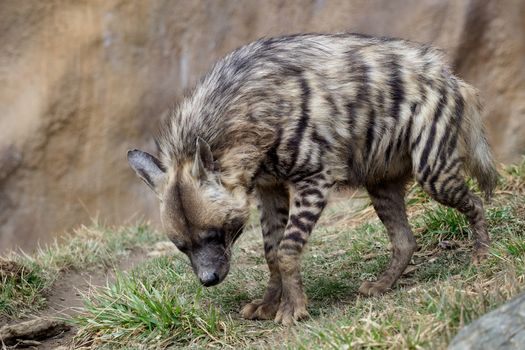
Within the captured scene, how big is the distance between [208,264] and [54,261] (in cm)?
236

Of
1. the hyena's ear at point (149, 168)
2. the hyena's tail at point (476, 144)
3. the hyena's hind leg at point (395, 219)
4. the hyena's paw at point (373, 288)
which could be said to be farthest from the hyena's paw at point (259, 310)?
the hyena's tail at point (476, 144)

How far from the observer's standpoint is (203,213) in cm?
521

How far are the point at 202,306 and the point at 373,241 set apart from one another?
1.72 meters

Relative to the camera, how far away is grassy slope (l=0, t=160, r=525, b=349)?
4195 millimetres

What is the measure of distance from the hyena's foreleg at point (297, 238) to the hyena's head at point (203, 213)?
316 mm

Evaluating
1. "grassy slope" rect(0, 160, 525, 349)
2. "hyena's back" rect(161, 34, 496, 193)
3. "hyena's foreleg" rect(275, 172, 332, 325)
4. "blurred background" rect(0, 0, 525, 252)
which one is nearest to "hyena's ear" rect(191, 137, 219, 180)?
"hyena's back" rect(161, 34, 496, 193)

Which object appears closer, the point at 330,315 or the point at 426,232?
the point at 330,315

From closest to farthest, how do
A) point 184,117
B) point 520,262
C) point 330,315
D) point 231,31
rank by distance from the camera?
point 520,262, point 330,315, point 184,117, point 231,31

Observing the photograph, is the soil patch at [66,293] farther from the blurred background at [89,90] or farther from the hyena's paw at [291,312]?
the blurred background at [89,90]

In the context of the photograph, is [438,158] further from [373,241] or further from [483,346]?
[483,346]

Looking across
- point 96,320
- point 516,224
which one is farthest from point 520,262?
point 96,320

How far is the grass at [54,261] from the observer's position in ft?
20.6

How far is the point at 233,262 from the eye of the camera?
7.00 m

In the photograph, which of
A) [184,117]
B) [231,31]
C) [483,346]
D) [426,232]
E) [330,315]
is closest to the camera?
[483,346]
